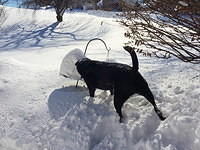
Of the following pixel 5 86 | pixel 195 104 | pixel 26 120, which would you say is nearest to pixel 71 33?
pixel 5 86

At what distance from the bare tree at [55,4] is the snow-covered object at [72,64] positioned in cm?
1215

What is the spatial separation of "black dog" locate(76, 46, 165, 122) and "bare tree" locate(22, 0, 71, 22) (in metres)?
13.0

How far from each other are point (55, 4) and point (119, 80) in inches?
550

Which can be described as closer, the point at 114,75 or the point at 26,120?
the point at 114,75

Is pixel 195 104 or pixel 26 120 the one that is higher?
pixel 195 104

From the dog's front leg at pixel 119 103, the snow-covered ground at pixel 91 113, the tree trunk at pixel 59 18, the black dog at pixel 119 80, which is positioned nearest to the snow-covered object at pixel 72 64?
the snow-covered ground at pixel 91 113

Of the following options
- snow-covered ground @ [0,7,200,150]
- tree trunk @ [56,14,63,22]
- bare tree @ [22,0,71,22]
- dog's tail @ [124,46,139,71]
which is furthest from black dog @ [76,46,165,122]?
bare tree @ [22,0,71,22]

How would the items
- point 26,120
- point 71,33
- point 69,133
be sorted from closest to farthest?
point 69,133 → point 26,120 → point 71,33

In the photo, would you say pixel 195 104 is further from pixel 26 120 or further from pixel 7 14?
pixel 7 14

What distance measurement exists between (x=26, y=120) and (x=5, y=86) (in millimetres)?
1100

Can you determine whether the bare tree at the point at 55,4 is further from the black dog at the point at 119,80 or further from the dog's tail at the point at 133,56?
the dog's tail at the point at 133,56

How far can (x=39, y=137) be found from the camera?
13.0ft

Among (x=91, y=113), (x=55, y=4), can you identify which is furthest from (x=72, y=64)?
(x=55, y=4)

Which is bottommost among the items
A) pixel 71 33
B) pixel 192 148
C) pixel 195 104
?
pixel 71 33
